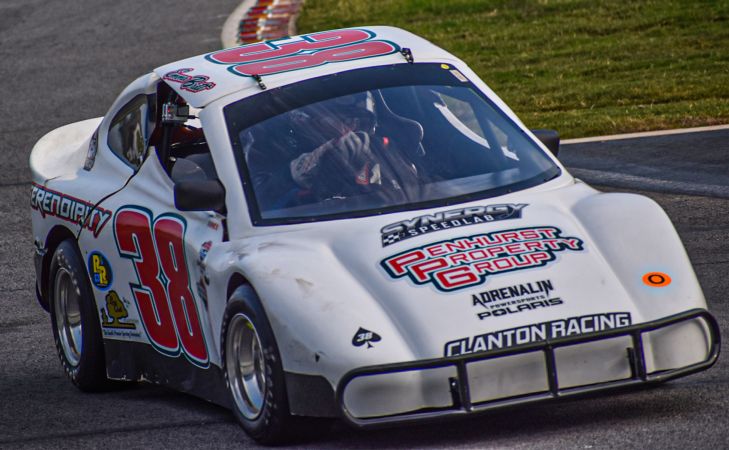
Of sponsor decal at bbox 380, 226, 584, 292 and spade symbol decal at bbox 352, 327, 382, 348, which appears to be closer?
spade symbol decal at bbox 352, 327, 382, 348

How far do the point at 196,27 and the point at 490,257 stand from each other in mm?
15813

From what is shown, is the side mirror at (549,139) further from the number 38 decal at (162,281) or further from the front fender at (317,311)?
the number 38 decal at (162,281)

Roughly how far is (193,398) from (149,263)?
658 mm

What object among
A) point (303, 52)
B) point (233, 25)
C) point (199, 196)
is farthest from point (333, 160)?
point (233, 25)

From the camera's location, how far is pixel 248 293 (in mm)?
5105

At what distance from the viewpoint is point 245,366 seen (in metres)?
5.26

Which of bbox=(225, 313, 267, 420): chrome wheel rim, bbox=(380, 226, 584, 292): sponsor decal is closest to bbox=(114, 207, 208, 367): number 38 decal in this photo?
bbox=(225, 313, 267, 420): chrome wheel rim

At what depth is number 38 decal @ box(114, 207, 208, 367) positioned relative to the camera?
582cm

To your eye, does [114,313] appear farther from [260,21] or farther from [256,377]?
[260,21]

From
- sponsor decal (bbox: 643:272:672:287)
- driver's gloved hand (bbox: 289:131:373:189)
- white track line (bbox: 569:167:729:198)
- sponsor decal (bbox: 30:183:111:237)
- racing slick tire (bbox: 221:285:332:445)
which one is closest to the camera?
racing slick tire (bbox: 221:285:332:445)

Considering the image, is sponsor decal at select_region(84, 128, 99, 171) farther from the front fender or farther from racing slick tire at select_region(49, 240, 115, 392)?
the front fender

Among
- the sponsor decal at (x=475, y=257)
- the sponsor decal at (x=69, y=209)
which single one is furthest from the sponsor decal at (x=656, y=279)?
the sponsor decal at (x=69, y=209)

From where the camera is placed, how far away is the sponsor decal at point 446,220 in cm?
520

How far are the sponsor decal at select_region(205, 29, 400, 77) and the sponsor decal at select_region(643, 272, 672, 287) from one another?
184 cm
